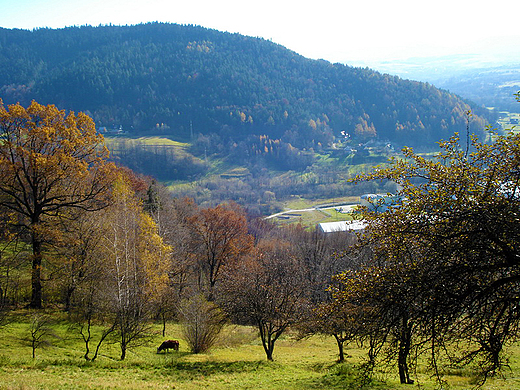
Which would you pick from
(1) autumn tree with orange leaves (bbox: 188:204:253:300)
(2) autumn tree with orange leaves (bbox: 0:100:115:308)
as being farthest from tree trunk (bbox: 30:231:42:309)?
(1) autumn tree with orange leaves (bbox: 188:204:253:300)

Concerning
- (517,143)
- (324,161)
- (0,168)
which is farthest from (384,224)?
(324,161)

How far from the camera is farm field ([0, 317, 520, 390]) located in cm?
1530

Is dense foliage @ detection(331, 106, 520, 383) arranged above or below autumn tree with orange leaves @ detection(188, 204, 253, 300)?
above

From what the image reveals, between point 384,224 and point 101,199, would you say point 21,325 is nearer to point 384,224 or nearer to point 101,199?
point 101,199

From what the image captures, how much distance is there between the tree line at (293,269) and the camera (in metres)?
9.25

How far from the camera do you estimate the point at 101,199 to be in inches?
1054

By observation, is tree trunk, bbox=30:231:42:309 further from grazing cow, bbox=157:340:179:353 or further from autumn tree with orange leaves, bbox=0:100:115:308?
grazing cow, bbox=157:340:179:353

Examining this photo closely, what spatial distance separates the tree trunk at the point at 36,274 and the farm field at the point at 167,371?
7.70 feet

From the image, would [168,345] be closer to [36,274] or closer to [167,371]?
[167,371]

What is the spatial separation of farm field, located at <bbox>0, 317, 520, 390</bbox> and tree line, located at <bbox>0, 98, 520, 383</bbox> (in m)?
1.00

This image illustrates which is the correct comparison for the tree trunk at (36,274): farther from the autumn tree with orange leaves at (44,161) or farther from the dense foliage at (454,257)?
the dense foliage at (454,257)

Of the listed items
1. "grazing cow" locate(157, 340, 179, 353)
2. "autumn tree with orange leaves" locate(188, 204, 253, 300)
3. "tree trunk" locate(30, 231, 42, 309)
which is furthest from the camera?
"autumn tree with orange leaves" locate(188, 204, 253, 300)

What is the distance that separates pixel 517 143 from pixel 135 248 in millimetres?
25690

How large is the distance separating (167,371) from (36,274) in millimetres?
11120
